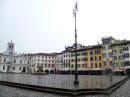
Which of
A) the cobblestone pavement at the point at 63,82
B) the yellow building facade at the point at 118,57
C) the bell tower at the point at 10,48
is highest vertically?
the bell tower at the point at 10,48

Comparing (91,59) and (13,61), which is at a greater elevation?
(91,59)

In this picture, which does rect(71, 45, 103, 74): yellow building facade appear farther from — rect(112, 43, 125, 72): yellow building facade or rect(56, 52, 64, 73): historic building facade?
rect(56, 52, 64, 73): historic building facade

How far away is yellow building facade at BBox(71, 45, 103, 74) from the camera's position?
172 feet

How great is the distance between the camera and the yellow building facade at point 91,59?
52.3 metres

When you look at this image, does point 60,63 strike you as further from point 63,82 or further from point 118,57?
point 63,82

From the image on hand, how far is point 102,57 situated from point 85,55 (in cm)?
832

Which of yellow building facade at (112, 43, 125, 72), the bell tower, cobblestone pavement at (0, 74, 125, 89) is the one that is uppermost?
the bell tower

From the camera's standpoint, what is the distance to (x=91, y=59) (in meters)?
55.1

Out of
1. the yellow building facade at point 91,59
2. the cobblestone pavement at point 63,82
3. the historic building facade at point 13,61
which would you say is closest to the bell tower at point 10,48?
the historic building facade at point 13,61

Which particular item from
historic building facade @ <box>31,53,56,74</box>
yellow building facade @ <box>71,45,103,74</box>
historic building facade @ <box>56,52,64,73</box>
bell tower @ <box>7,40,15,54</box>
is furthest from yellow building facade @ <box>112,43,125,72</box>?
bell tower @ <box>7,40,15,54</box>

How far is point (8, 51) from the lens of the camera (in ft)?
253

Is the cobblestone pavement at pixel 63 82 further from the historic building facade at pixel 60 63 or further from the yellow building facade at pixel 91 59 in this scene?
the historic building facade at pixel 60 63

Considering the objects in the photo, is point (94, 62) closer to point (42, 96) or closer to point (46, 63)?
point (46, 63)

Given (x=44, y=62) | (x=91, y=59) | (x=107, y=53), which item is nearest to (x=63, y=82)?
(x=107, y=53)
